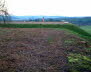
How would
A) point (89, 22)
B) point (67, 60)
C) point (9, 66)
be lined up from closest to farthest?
point (9, 66) → point (67, 60) → point (89, 22)

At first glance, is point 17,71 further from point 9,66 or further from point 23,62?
point 23,62

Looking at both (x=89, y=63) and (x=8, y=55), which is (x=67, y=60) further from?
(x=8, y=55)

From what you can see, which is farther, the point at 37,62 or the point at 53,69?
the point at 37,62

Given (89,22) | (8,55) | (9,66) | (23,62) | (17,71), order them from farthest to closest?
(89,22), (8,55), (23,62), (9,66), (17,71)

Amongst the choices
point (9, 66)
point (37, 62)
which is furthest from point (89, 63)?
point (9, 66)

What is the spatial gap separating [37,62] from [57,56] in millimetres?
1267

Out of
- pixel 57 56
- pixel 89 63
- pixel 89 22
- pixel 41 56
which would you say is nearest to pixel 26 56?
pixel 41 56

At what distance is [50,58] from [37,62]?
79 centimetres

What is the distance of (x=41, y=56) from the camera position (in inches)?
306

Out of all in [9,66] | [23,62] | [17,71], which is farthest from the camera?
[23,62]

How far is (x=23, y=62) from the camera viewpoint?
267 inches

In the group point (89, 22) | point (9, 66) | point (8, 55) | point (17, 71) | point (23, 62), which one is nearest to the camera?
point (17, 71)

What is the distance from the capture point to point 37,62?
684 cm

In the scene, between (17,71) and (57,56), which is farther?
(57,56)
